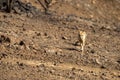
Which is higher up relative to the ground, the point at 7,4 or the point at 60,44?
the point at 7,4

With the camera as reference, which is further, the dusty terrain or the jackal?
the jackal

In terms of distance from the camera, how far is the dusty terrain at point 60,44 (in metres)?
10.4

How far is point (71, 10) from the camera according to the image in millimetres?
18469

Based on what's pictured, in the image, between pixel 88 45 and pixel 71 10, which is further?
pixel 71 10

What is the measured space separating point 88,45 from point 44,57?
279 centimetres

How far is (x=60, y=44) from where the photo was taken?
521 inches

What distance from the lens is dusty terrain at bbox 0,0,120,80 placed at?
1037 centimetres

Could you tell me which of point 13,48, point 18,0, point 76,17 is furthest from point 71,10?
point 13,48

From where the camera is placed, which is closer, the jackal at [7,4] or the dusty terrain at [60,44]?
the dusty terrain at [60,44]

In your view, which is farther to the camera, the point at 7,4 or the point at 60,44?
the point at 7,4

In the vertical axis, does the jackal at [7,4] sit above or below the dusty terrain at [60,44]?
above

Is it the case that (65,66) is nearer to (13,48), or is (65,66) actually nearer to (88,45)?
(13,48)

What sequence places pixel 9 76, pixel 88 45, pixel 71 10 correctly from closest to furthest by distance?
pixel 9 76 < pixel 88 45 < pixel 71 10

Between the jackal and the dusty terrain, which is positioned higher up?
the jackal
